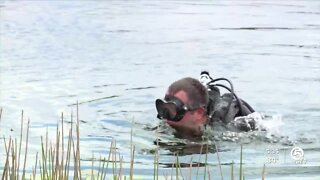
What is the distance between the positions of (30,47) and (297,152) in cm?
707

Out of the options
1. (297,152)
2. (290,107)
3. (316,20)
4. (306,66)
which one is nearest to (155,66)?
(306,66)

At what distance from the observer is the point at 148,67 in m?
12.7

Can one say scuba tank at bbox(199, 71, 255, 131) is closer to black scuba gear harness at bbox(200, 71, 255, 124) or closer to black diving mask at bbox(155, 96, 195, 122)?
→ black scuba gear harness at bbox(200, 71, 255, 124)

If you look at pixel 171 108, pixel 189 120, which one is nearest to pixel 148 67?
pixel 189 120

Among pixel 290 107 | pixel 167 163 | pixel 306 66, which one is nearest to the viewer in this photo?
pixel 167 163

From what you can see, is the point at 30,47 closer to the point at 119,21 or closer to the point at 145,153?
the point at 119,21

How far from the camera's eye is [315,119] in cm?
960

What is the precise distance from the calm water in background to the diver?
7.8 inches

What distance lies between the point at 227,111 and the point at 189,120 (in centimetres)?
38

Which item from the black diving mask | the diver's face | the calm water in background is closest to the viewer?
the black diving mask

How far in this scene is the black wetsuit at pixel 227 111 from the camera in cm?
795

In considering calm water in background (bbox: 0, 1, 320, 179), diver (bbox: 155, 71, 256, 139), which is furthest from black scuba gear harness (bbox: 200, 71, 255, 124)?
calm water in background (bbox: 0, 1, 320, 179)

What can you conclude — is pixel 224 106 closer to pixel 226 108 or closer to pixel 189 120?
pixel 226 108

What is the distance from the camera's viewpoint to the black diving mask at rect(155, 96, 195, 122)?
7637 millimetres
